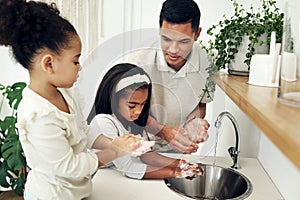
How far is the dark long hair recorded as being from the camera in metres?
1.13

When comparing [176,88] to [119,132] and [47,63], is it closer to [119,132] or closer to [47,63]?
[119,132]

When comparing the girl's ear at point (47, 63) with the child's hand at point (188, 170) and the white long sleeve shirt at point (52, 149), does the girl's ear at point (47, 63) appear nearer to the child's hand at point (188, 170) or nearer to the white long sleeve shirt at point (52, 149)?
the white long sleeve shirt at point (52, 149)

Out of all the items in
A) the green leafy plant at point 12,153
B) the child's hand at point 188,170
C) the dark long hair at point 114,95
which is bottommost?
the green leafy plant at point 12,153

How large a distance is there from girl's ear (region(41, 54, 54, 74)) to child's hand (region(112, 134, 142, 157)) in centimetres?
27

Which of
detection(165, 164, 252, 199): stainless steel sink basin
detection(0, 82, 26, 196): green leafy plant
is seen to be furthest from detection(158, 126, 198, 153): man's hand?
detection(0, 82, 26, 196): green leafy plant

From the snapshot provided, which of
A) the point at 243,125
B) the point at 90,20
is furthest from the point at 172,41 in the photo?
the point at 90,20

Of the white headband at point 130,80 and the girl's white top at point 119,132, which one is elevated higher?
the white headband at point 130,80

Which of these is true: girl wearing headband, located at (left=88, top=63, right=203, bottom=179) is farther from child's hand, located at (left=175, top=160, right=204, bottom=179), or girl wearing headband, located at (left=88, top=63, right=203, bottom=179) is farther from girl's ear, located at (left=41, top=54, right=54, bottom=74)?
girl's ear, located at (left=41, top=54, right=54, bottom=74)

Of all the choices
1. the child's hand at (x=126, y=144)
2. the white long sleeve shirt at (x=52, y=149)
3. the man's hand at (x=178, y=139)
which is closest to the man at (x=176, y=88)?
the man's hand at (x=178, y=139)

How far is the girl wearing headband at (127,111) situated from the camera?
1.12 m

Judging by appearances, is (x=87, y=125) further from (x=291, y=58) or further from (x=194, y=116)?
(x=291, y=58)

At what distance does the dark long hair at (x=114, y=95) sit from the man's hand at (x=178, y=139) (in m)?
0.09

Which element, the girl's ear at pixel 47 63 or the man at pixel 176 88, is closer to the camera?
the girl's ear at pixel 47 63

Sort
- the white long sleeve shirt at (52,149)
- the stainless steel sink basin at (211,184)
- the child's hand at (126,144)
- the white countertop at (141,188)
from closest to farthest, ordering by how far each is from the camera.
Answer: the white long sleeve shirt at (52,149) → the child's hand at (126,144) → the white countertop at (141,188) → the stainless steel sink basin at (211,184)
